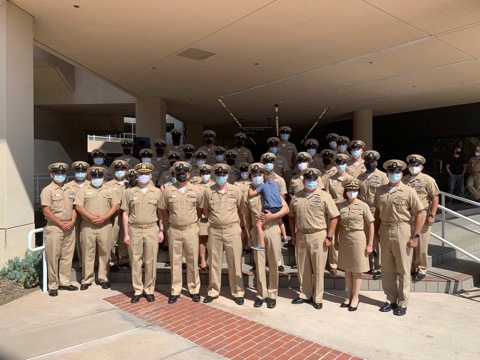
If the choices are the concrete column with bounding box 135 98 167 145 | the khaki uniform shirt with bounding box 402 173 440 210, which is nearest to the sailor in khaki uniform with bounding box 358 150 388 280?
the khaki uniform shirt with bounding box 402 173 440 210

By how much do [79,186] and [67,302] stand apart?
159 cm

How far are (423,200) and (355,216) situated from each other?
1.33 meters

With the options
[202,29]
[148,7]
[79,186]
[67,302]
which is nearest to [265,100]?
[202,29]

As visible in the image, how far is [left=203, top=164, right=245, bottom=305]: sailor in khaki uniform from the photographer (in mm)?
4684

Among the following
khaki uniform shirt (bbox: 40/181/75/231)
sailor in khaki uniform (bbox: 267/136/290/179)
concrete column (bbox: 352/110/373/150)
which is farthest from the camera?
concrete column (bbox: 352/110/373/150)

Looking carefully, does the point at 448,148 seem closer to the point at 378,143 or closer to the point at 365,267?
the point at 378,143

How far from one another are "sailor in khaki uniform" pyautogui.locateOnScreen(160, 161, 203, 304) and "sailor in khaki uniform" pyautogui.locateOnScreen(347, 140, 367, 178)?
8.38 feet

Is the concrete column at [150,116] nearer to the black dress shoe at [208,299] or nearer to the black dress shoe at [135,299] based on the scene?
the black dress shoe at [135,299]

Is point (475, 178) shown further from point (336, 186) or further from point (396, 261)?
point (396, 261)

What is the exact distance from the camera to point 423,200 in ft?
16.7

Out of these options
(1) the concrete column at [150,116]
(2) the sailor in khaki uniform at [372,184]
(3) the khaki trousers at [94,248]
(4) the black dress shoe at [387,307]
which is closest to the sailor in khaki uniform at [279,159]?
(2) the sailor in khaki uniform at [372,184]

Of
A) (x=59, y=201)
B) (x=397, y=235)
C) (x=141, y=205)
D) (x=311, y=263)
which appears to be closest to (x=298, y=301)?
(x=311, y=263)

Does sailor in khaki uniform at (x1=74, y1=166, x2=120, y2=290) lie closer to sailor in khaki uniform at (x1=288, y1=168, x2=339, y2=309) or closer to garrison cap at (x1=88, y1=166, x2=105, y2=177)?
garrison cap at (x1=88, y1=166, x2=105, y2=177)

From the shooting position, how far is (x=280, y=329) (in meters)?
3.86
